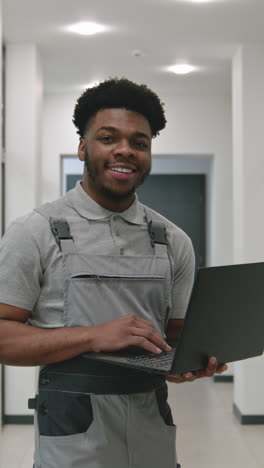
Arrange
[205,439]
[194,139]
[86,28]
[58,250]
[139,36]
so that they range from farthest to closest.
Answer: [194,139] < [139,36] < [86,28] < [205,439] < [58,250]

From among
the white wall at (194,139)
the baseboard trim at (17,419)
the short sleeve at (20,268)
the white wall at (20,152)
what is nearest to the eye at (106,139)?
the short sleeve at (20,268)

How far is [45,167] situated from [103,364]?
491cm

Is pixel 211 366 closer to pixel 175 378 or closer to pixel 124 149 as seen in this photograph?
pixel 175 378

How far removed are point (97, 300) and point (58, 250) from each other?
0.39 ft

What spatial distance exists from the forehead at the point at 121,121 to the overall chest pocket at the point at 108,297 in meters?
0.28

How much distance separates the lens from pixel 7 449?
382cm

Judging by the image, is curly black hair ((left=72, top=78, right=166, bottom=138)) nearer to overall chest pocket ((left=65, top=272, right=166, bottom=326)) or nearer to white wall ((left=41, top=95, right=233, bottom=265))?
overall chest pocket ((left=65, top=272, right=166, bottom=326))

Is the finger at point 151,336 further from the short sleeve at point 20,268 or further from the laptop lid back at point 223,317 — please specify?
the short sleeve at point 20,268

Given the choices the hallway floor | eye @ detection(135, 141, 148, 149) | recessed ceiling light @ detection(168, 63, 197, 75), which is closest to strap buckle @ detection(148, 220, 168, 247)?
eye @ detection(135, 141, 148, 149)

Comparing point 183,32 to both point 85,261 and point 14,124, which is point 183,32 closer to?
point 14,124

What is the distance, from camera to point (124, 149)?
3.92 ft

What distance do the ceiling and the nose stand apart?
2.73m

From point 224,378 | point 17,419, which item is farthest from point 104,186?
point 224,378

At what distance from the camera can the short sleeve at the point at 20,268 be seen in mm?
1132
